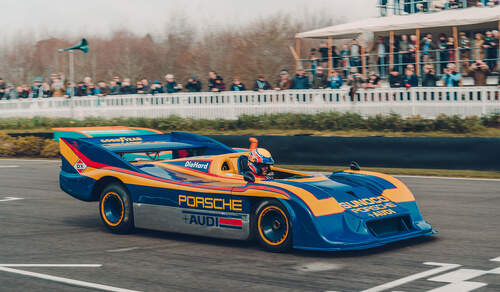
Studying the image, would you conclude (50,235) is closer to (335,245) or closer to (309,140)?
(335,245)

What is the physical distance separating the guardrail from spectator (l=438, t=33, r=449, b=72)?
8.26 feet

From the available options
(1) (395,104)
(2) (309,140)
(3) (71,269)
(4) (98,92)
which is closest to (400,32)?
(1) (395,104)

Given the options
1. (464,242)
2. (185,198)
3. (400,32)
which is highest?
(400,32)

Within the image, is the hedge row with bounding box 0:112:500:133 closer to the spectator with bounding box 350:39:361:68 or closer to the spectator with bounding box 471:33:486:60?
the spectator with bounding box 350:39:361:68

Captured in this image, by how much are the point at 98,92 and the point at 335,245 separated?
19.2 metres

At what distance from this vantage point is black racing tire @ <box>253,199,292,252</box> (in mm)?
7125

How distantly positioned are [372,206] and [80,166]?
423 centimetres

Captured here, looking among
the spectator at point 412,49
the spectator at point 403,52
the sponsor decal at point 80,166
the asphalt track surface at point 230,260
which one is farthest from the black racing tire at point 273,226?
the spectator at point 412,49

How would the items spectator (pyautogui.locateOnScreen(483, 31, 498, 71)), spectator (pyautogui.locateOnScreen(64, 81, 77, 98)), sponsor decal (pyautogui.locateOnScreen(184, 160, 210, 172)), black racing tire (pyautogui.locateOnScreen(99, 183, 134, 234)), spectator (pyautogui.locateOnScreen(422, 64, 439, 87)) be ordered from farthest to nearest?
spectator (pyautogui.locateOnScreen(64, 81, 77, 98)) < spectator (pyautogui.locateOnScreen(483, 31, 498, 71)) < spectator (pyautogui.locateOnScreen(422, 64, 439, 87)) < black racing tire (pyautogui.locateOnScreen(99, 183, 134, 234)) < sponsor decal (pyautogui.locateOnScreen(184, 160, 210, 172))

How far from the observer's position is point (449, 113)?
1670 centimetres

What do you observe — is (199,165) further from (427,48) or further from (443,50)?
(427,48)

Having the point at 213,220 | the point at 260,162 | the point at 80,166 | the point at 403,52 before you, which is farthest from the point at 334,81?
the point at 213,220

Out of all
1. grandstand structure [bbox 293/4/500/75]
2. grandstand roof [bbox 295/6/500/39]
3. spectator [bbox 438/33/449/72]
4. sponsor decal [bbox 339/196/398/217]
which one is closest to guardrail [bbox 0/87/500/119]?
grandstand structure [bbox 293/4/500/75]

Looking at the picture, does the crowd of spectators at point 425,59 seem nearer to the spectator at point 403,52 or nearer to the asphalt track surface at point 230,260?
the spectator at point 403,52
